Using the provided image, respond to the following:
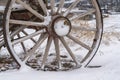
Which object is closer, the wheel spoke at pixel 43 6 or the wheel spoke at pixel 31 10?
the wheel spoke at pixel 31 10

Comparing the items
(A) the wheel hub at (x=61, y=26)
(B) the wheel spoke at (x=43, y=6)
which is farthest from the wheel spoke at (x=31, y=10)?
(A) the wheel hub at (x=61, y=26)

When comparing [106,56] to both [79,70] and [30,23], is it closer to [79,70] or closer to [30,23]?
[79,70]

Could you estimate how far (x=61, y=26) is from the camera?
5.34m

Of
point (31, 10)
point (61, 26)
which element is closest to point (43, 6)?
point (31, 10)

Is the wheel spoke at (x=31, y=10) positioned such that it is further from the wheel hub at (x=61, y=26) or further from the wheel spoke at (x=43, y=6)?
the wheel hub at (x=61, y=26)

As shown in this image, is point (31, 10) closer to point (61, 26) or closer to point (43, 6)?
point (43, 6)

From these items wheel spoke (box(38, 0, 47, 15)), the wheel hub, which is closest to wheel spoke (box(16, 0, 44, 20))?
wheel spoke (box(38, 0, 47, 15))

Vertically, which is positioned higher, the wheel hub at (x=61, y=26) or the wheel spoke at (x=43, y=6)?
the wheel spoke at (x=43, y=6)

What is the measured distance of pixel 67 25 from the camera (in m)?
5.43

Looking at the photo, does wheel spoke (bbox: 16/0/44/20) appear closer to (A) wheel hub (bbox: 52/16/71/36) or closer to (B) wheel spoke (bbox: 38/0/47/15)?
(B) wheel spoke (bbox: 38/0/47/15)

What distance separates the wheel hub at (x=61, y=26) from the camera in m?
5.31

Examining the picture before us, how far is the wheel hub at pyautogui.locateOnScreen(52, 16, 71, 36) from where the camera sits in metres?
5.31

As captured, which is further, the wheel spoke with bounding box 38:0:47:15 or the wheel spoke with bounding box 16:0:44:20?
the wheel spoke with bounding box 38:0:47:15

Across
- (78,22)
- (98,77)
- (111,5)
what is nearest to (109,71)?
(98,77)
